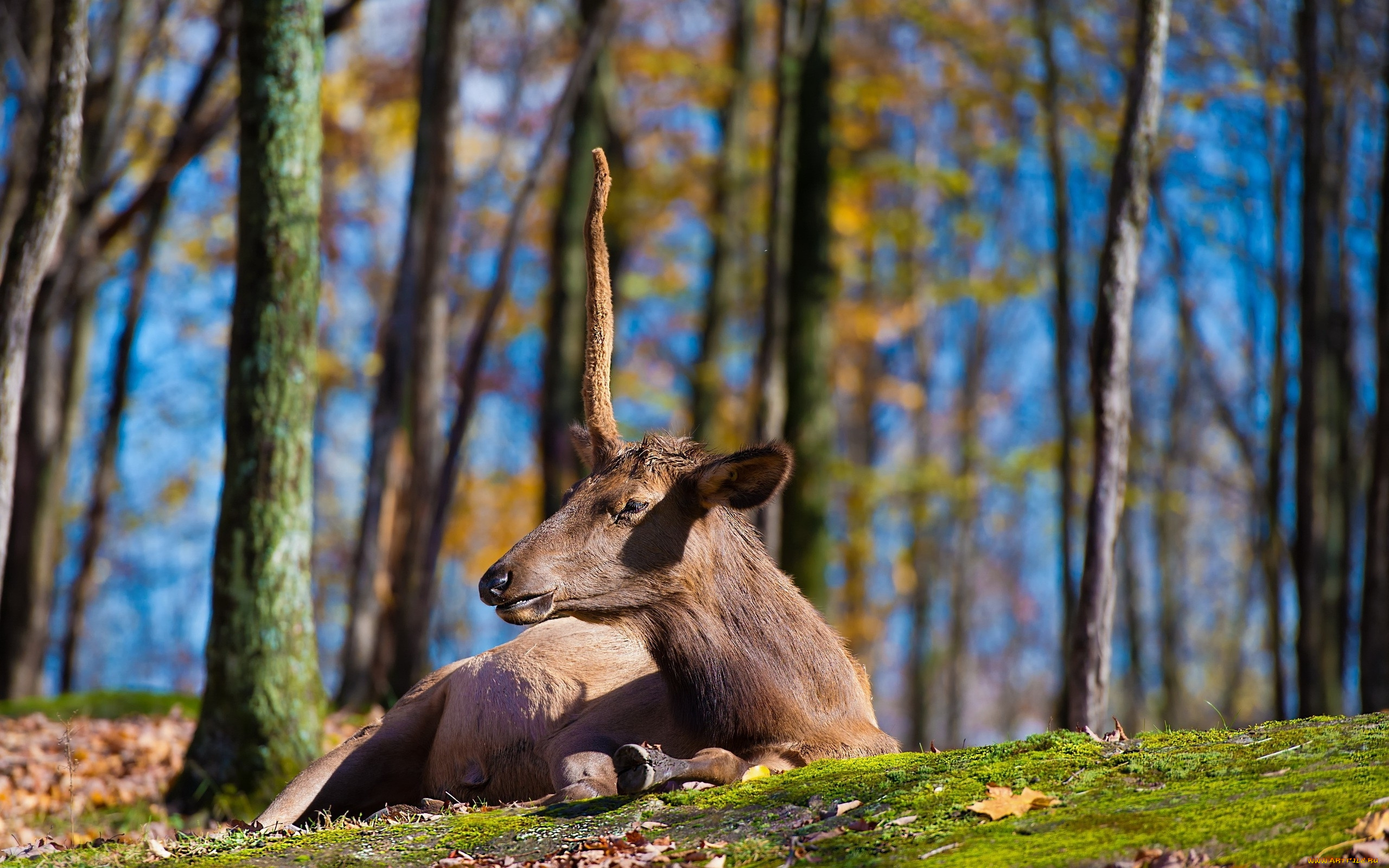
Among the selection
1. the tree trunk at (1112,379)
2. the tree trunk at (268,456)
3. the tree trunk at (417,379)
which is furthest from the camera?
the tree trunk at (417,379)

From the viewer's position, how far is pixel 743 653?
5859mm

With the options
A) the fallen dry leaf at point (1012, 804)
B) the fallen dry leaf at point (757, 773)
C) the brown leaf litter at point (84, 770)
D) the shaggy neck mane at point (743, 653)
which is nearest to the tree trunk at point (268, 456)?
the brown leaf litter at point (84, 770)

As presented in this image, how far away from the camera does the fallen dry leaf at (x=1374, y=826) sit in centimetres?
324

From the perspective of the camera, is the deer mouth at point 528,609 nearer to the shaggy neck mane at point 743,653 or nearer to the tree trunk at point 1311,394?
the shaggy neck mane at point 743,653

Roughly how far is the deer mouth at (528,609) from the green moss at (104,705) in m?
7.90

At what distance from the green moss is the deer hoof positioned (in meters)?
8.64

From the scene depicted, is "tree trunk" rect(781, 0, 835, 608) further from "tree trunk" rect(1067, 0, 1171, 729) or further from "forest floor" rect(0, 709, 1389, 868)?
"forest floor" rect(0, 709, 1389, 868)

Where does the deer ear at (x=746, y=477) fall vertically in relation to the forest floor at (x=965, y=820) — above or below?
above

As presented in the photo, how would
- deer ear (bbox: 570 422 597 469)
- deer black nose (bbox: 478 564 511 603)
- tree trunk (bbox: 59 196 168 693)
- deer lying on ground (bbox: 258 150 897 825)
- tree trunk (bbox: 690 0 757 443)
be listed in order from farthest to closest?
tree trunk (bbox: 690 0 757 443) → tree trunk (bbox: 59 196 168 693) → deer ear (bbox: 570 422 597 469) → deer lying on ground (bbox: 258 150 897 825) → deer black nose (bbox: 478 564 511 603)

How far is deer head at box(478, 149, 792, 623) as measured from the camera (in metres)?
5.68

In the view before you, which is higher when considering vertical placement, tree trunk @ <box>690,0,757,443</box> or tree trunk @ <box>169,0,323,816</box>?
tree trunk @ <box>690,0,757,443</box>

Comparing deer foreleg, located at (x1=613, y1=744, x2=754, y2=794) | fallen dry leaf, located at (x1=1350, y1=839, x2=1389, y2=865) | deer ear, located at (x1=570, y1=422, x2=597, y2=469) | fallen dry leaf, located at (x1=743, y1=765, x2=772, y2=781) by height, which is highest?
deer ear, located at (x1=570, y1=422, x2=597, y2=469)

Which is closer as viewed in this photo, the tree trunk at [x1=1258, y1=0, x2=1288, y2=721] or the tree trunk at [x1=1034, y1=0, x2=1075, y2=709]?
the tree trunk at [x1=1034, y1=0, x2=1075, y2=709]

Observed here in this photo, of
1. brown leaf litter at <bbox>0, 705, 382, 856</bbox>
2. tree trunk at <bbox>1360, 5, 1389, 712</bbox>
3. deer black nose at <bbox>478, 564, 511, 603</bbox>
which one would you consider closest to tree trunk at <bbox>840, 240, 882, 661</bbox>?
tree trunk at <bbox>1360, 5, 1389, 712</bbox>
